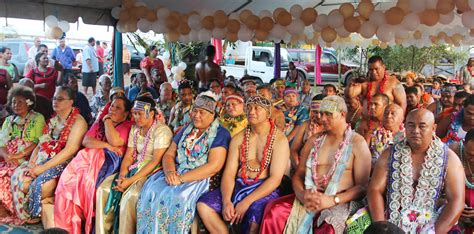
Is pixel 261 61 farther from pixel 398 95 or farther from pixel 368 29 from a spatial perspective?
pixel 398 95

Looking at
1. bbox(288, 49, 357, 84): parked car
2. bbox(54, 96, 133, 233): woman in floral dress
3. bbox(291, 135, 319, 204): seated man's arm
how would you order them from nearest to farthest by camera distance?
bbox(291, 135, 319, 204): seated man's arm
bbox(54, 96, 133, 233): woman in floral dress
bbox(288, 49, 357, 84): parked car

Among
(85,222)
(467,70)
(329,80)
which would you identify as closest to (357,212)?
(85,222)

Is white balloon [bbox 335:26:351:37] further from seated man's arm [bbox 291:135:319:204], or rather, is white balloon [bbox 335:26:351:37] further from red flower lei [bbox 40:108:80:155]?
red flower lei [bbox 40:108:80:155]

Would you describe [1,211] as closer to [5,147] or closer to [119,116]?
[5,147]

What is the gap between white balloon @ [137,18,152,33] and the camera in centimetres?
623

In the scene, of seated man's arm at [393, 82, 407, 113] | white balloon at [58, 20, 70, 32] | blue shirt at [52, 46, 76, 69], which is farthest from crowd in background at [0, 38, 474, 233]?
blue shirt at [52, 46, 76, 69]

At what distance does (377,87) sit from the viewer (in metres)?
5.27

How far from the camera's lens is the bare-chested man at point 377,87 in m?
5.13

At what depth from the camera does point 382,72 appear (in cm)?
537

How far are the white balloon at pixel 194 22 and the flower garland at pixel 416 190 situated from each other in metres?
4.21

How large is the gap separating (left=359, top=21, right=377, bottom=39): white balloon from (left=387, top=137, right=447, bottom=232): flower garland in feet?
12.0

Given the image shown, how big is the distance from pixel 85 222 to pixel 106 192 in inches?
14.2

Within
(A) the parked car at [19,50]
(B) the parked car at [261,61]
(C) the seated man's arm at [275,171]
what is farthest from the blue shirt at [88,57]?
(C) the seated man's arm at [275,171]

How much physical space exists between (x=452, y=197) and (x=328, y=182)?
737 mm
